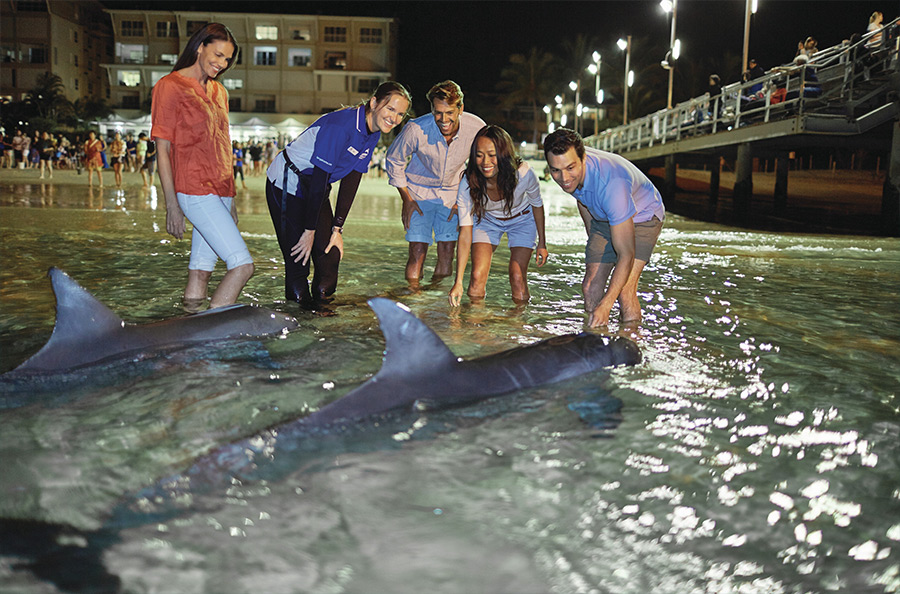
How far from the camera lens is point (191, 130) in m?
5.40

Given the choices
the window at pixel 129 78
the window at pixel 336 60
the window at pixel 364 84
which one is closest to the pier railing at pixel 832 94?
the window at pixel 364 84

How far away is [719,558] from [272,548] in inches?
59.0

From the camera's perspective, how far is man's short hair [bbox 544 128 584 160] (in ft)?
17.6

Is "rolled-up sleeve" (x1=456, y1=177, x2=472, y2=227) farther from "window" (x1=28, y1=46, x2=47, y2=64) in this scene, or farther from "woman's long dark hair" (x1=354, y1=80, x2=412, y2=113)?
"window" (x1=28, y1=46, x2=47, y2=64)

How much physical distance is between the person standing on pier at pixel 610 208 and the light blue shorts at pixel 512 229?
0.74 meters

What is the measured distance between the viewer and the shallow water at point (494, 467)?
2518 mm

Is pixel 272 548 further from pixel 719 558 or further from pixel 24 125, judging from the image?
pixel 24 125

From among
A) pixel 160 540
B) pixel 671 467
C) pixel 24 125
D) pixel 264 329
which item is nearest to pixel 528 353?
pixel 671 467

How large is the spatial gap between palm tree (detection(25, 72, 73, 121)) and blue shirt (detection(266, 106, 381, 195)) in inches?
2624

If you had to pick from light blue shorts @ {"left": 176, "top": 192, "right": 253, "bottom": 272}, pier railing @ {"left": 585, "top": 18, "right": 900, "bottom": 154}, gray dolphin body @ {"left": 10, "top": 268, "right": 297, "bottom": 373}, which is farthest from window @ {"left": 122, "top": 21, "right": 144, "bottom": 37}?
gray dolphin body @ {"left": 10, "top": 268, "right": 297, "bottom": 373}

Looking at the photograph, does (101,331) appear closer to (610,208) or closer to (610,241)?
(610,208)

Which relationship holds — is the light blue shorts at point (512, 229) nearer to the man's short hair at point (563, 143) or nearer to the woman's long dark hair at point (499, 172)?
the woman's long dark hair at point (499, 172)

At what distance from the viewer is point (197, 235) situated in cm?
612

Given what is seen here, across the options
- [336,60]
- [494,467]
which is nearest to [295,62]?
[336,60]
